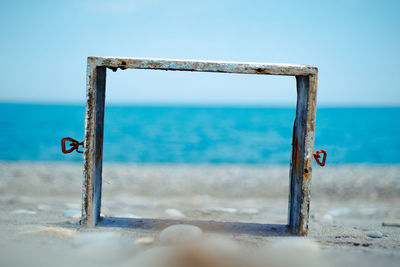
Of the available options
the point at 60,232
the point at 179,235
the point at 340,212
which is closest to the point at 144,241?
the point at 179,235

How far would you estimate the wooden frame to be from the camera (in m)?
3.01

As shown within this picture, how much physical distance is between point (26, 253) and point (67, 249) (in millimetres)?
263

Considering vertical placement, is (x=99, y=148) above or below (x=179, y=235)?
above

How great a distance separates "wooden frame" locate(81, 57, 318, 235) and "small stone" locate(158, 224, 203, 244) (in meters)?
0.67

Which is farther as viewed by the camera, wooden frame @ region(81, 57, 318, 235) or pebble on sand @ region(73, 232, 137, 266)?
wooden frame @ region(81, 57, 318, 235)

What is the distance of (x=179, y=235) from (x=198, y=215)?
2254 millimetres

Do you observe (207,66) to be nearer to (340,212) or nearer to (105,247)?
(105,247)

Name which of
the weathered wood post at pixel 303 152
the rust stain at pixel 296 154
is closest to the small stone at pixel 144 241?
the weathered wood post at pixel 303 152

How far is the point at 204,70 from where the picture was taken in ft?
9.90

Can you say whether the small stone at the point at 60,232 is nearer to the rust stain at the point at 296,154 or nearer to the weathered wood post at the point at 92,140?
the weathered wood post at the point at 92,140

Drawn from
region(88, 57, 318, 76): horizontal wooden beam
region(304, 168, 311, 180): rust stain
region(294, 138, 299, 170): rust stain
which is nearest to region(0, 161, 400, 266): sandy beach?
region(304, 168, 311, 180): rust stain

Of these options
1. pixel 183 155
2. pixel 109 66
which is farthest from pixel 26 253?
pixel 183 155

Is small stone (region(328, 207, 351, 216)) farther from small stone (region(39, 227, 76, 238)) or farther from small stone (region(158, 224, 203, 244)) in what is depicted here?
small stone (region(39, 227, 76, 238))

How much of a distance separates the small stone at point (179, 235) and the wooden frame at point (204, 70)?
669mm
